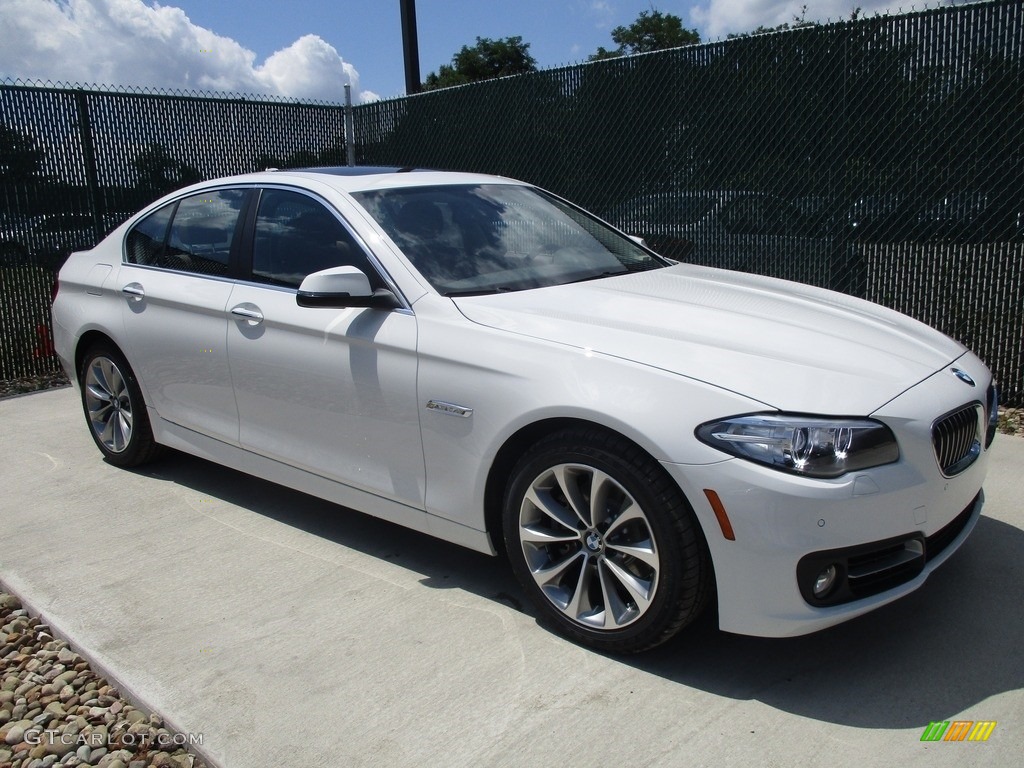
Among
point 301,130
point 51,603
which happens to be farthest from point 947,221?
point 301,130

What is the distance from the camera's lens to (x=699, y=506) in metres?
2.71

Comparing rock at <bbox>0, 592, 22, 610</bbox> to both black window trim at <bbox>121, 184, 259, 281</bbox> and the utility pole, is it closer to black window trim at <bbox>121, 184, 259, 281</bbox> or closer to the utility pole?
black window trim at <bbox>121, 184, 259, 281</bbox>

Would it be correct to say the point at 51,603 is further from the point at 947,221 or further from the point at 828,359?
the point at 947,221

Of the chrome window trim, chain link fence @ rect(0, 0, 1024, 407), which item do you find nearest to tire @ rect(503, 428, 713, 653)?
the chrome window trim

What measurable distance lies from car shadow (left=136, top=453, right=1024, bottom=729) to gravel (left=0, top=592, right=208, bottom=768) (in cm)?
124

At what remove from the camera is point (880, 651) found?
120 inches

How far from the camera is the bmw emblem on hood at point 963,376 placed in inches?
126

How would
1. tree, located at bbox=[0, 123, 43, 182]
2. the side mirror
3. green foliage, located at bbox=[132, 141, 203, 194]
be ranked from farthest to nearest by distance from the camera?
green foliage, located at bbox=[132, 141, 203, 194] < tree, located at bbox=[0, 123, 43, 182] < the side mirror

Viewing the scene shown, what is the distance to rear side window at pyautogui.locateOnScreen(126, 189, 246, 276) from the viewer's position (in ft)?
14.5

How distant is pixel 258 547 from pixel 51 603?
866mm

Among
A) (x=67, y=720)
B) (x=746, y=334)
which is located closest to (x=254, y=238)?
(x=67, y=720)

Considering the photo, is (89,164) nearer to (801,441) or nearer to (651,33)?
(801,441)

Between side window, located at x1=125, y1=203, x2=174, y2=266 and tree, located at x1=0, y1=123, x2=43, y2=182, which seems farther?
tree, located at x1=0, y1=123, x2=43, y2=182

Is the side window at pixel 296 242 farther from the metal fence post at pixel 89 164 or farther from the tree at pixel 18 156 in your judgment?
the metal fence post at pixel 89 164
